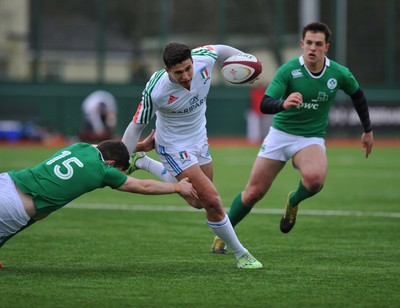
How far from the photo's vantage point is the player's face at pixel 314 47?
9609 mm

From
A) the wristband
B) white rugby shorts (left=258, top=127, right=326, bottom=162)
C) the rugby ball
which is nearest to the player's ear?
the wristband

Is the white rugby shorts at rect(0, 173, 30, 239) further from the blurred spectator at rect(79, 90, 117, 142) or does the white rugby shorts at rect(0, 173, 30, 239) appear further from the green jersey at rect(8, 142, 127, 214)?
the blurred spectator at rect(79, 90, 117, 142)

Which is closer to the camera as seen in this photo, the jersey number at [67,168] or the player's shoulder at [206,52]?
the jersey number at [67,168]

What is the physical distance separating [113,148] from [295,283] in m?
2.00

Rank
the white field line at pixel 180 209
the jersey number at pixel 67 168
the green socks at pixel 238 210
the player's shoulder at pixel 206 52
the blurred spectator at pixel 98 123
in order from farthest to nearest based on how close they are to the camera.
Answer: the blurred spectator at pixel 98 123 < the white field line at pixel 180 209 < the green socks at pixel 238 210 < the player's shoulder at pixel 206 52 < the jersey number at pixel 67 168

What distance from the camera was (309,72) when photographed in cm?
975

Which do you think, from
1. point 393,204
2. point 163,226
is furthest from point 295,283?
point 393,204

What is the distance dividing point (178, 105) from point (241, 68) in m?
0.88

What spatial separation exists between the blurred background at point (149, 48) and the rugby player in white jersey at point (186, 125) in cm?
2280

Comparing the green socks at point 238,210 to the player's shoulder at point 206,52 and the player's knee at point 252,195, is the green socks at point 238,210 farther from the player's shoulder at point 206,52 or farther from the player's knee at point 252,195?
the player's shoulder at point 206,52

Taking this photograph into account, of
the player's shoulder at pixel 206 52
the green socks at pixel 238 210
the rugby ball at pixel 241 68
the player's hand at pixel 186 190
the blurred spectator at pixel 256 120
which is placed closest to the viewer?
the player's hand at pixel 186 190

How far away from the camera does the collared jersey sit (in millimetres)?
8500

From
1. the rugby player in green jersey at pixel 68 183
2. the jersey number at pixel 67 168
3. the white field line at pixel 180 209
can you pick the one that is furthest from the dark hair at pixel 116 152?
the white field line at pixel 180 209

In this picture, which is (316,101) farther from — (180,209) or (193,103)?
(180,209)
